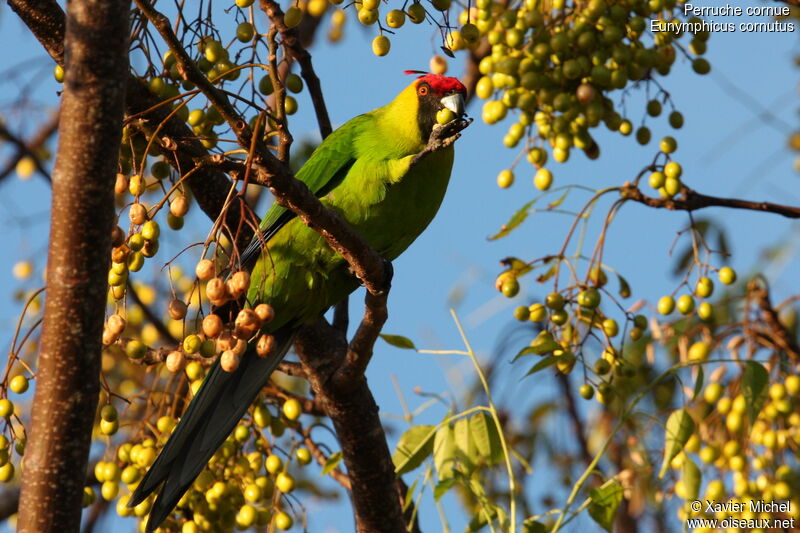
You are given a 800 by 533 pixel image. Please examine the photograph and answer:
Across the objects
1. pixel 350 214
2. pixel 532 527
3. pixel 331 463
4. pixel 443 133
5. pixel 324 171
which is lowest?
pixel 532 527

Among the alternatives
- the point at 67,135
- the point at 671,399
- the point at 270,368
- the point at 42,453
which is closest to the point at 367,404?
the point at 270,368

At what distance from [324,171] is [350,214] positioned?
20 centimetres

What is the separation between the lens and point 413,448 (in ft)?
7.97

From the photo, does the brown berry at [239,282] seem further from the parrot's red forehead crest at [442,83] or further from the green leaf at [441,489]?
the parrot's red forehead crest at [442,83]

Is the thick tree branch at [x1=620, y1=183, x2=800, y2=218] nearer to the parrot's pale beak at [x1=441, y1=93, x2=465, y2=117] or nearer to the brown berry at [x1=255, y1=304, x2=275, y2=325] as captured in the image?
the parrot's pale beak at [x1=441, y1=93, x2=465, y2=117]

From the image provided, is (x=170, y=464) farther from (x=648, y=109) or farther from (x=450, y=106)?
(x=648, y=109)

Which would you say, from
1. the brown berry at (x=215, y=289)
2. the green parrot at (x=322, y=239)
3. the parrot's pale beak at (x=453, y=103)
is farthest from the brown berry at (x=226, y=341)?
the parrot's pale beak at (x=453, y=103)

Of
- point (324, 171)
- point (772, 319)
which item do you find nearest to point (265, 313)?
point (324, 171)

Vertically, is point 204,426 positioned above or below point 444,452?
above

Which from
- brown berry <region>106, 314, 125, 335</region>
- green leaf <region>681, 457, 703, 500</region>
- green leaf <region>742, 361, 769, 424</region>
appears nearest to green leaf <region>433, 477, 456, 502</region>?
green leaf <region>681, 457, 703, 500</region>

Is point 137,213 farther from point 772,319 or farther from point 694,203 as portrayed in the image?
point 772,319

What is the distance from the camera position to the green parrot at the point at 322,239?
2.56 meters

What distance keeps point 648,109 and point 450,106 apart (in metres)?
0.64

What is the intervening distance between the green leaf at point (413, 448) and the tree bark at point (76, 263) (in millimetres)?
989
